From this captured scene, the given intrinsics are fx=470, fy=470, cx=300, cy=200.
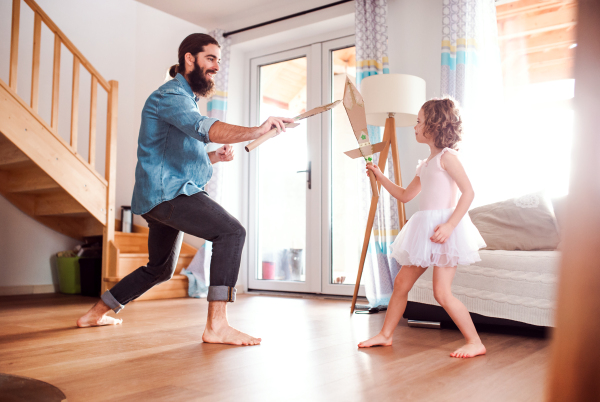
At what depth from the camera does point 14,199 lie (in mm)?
4133

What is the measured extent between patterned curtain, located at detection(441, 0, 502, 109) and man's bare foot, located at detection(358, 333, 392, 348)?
187 centimetres

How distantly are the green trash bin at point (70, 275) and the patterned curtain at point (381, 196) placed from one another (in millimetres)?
2602

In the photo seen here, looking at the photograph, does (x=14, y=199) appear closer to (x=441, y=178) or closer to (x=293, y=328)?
(x=293, y=328)

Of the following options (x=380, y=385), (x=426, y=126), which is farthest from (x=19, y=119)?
(x=380, y=385)

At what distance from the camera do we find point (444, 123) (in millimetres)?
1882

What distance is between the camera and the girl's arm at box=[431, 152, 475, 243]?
67.2 inches

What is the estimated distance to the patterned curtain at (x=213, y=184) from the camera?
401cm

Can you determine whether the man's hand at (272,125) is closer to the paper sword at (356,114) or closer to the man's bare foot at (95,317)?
the paper sword at (356,114)

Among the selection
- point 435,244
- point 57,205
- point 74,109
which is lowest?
point 435,244

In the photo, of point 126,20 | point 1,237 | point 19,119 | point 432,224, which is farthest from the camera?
point 126,20

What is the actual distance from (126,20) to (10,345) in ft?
14.2

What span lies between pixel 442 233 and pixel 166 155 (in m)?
1.14

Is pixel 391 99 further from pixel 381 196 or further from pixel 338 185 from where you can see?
pixel 338 185

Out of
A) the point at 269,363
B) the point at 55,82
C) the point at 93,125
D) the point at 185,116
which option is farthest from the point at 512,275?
the point at 55,82
